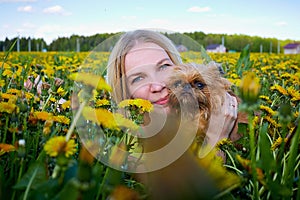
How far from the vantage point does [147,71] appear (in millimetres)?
1747

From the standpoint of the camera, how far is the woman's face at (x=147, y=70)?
5.10 ft

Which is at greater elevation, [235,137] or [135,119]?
[135,119]

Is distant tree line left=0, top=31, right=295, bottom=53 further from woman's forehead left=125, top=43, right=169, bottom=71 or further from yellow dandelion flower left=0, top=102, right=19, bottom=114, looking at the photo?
yellow dandelion flower left=0, top=102, right=19, bottom=114

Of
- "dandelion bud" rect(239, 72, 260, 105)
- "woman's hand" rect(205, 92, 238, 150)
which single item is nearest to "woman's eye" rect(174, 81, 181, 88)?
"woman's hand" rect(205, 92, 238, 150)

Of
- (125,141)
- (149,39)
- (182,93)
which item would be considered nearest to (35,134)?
(125,141)

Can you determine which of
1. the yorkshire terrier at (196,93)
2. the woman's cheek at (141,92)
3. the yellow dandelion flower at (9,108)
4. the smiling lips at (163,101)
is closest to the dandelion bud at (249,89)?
the yellow dandelion flower at (9,108)

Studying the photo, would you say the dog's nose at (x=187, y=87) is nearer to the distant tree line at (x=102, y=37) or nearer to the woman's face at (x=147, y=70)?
the woman's face at (x=147, y=70)

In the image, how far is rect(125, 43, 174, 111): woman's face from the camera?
1554mm

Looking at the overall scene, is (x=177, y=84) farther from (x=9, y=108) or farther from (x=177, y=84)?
(x=9, y=108)

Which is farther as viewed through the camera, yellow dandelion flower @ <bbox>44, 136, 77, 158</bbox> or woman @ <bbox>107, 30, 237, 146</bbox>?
woman @ <bbox>107, 30, 237, 146</bbox>

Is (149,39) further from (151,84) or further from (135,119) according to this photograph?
(135,119)

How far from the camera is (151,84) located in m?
1.61

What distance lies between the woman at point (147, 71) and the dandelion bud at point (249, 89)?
77 centimetres

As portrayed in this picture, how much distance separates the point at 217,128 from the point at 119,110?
1.27ft
